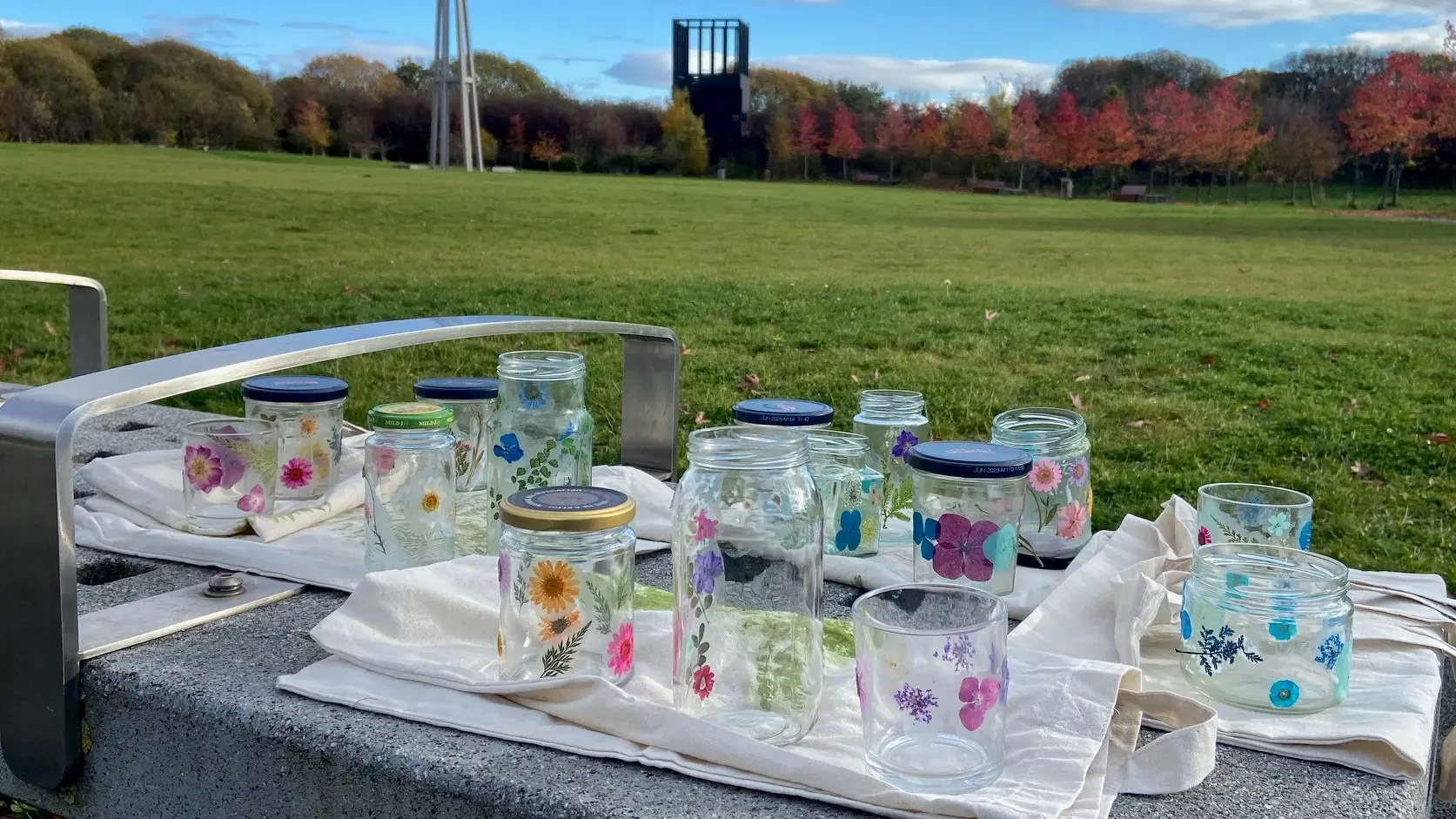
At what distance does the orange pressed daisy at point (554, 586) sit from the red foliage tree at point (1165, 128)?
53.9 meters

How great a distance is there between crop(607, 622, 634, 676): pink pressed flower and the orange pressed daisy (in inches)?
3.2

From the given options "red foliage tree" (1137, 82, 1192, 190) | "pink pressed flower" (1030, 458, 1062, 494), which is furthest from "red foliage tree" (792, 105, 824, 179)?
"pink pressed flower" (1030, 458, 1062, 494)

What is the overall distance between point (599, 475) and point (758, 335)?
4864mm

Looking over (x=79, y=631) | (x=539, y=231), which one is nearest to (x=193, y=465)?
(x=79, y=631)

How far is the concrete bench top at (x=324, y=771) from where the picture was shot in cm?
142

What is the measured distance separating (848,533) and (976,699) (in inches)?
35.7

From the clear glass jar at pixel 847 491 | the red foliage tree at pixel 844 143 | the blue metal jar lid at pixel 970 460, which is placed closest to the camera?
the blue metal jar lid at pixel 970 460

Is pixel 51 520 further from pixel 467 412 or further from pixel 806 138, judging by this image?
pixel 806 138

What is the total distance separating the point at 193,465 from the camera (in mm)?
2408

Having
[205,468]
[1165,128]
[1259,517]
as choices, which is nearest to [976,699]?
[1259,517]

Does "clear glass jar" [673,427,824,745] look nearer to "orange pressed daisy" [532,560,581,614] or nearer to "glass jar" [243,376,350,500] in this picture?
"orange pressed daisy" [532,560,581,614]

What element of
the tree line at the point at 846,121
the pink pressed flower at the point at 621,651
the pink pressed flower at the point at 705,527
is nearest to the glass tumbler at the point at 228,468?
the pink pressed flower at the point at 621,651

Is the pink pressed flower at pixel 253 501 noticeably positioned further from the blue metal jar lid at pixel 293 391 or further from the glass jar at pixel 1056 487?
the glass jar at pixel 1056 487

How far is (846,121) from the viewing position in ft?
202
